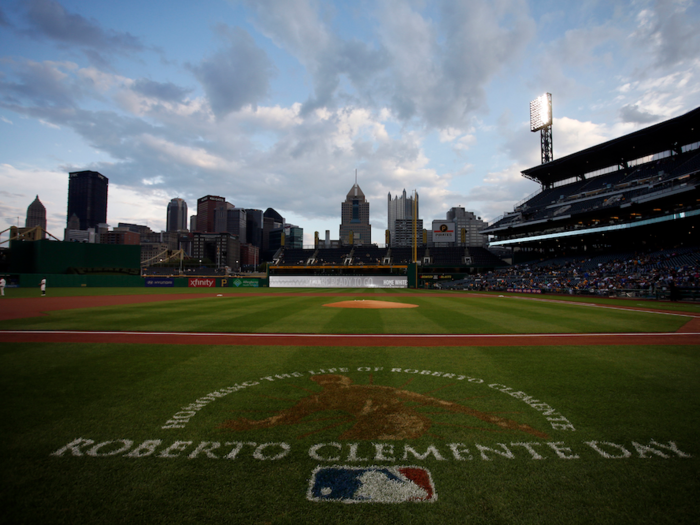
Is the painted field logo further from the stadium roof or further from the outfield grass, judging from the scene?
the stadium roof

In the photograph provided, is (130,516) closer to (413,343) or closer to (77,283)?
(413,343)

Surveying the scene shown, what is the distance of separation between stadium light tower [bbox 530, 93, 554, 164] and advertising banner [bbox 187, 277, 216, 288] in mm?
60355

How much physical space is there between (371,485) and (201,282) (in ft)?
174

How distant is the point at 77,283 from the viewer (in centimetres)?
4688

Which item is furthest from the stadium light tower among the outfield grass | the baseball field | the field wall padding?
the field wall padding

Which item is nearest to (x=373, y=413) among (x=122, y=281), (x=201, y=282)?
(x=201, y=282)

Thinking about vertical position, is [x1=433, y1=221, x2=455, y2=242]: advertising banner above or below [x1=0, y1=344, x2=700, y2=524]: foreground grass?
above

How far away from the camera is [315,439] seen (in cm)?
366

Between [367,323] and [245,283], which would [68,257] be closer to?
[245,283]

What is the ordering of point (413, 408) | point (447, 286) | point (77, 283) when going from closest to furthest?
point (413, 408) < point (77, 283) < point (447, 286)

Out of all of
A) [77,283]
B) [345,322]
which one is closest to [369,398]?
[345,322]

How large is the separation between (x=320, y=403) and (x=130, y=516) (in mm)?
2560

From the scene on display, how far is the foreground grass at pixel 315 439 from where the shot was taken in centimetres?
256

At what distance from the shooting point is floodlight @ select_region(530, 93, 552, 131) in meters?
56.1
